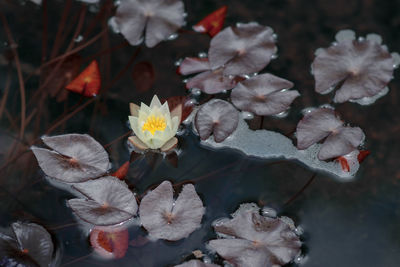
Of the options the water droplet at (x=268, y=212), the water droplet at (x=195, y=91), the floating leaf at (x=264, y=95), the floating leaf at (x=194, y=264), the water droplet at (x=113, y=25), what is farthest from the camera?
the water droplet at (x=113, y=25)

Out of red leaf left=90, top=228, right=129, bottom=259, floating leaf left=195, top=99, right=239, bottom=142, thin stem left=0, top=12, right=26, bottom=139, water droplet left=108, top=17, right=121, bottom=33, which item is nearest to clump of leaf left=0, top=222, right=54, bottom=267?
red leaf left=90, top=228, right=129, bottom=259

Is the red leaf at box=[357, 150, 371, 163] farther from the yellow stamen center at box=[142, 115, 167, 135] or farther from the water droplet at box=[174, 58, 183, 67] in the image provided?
the water droplet at box=[174, 58, 183, 67]

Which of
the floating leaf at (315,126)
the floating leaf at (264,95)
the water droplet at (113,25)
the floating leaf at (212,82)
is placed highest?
the water droplet at (113,25)

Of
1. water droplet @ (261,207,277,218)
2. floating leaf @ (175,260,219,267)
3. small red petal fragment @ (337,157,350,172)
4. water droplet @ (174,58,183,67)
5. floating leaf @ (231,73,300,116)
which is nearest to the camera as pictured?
floating leaf @ (175,260,219,267)

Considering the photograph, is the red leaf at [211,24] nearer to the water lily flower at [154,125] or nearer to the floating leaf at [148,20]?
the floating leaf at [148,20]

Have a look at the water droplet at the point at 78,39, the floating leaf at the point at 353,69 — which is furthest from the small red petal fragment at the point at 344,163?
the water droplet at the point at 78,39
